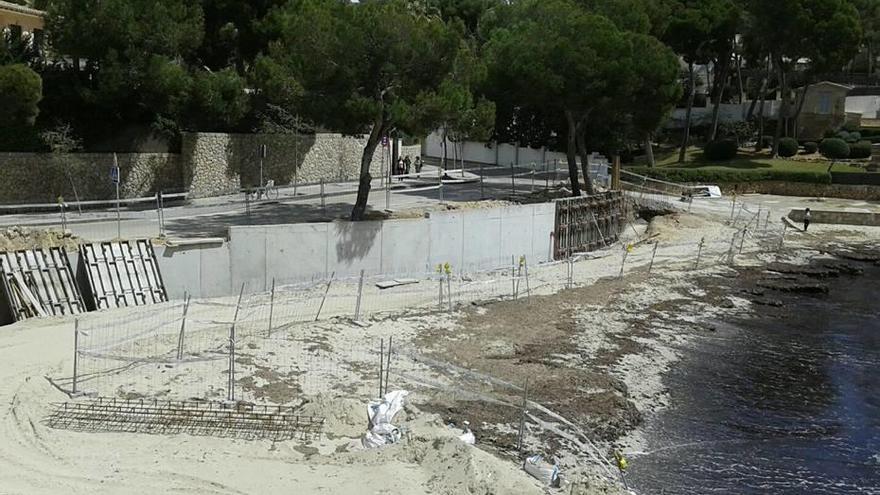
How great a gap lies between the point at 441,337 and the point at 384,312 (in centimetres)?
289

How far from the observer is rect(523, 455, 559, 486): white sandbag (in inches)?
590

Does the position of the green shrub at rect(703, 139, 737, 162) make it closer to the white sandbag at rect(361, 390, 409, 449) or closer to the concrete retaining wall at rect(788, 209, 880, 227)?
the concrete retaining wall at rect(788, 209, 880, 227)

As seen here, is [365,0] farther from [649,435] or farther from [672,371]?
[649,435]

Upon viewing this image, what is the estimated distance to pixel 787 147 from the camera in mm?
66938

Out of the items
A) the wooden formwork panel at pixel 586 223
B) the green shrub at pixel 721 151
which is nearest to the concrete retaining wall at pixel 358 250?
the wooden formwork panel at pixel 586 223

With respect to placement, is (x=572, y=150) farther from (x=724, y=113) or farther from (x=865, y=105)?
(x=865, y=105)

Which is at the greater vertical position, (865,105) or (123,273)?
(865,105)

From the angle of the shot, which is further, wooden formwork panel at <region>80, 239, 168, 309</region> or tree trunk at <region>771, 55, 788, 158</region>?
tree trunk at <region>771, 55, 788, 158</region>

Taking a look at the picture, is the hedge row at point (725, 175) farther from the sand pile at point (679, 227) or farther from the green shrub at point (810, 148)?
the green shrub at point (810, 148)

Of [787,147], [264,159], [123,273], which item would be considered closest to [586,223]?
[264,159]

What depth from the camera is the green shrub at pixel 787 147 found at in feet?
220

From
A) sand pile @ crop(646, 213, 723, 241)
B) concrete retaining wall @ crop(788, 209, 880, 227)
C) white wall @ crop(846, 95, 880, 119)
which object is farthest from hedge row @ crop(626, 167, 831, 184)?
white wall @ crop(846, 95, 880, 119)

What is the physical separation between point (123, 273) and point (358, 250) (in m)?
7.79

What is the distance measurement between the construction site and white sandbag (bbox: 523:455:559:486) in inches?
1.4
